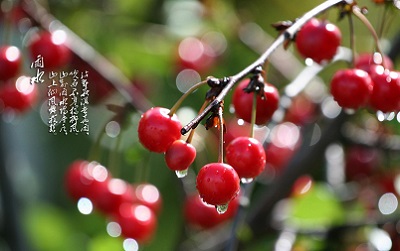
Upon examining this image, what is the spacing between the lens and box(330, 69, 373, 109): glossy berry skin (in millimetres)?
1251

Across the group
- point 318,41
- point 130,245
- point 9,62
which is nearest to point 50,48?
point 9,62

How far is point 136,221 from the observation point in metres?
1.71

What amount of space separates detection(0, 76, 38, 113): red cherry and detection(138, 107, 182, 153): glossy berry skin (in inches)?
26.9

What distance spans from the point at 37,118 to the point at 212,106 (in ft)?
5.42

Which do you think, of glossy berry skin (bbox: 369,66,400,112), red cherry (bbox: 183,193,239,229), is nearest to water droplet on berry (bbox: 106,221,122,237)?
red cherry (bbox: 183,193,239,229)

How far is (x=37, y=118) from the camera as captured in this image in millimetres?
2557

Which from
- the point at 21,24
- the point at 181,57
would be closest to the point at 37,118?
the point at 181,57

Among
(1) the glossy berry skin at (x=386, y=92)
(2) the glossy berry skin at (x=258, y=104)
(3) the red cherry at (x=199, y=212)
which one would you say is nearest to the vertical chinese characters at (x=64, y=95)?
(3) the red cherry at (x=199, y=212)

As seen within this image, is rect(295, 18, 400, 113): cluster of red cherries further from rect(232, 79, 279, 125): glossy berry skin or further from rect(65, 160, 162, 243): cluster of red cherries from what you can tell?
rect(65, 160, 162, 243): cluster of red cherries

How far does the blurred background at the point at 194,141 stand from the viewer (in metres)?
1.75

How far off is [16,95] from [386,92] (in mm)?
857

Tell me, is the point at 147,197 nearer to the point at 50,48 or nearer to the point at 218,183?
the point at 50,48

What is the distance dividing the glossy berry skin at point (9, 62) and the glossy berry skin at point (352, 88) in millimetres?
716

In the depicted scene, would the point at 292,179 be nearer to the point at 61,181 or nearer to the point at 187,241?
the point at 187,241
